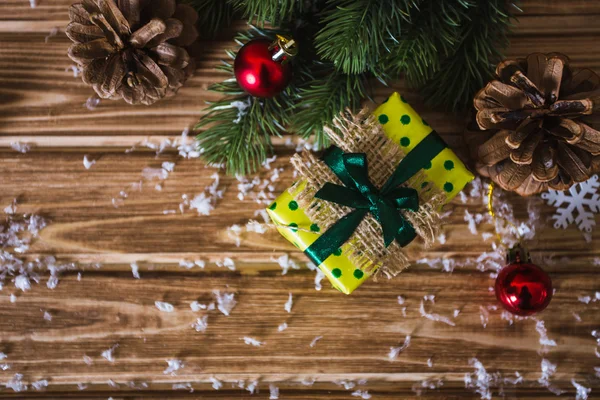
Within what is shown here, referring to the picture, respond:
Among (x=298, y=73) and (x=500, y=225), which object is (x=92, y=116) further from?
(x=500, y=225)

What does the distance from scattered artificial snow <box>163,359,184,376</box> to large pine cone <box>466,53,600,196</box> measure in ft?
2.35

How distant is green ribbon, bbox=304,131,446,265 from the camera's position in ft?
2.59

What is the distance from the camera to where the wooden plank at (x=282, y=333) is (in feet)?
3.18

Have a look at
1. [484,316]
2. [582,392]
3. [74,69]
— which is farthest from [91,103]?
[582,392]

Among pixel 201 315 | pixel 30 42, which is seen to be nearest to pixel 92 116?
A: pixel 30 42

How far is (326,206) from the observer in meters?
0.82

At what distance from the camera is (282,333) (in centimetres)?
97

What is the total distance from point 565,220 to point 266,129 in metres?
0.64

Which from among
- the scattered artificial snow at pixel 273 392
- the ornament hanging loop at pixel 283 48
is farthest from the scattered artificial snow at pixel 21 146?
the scattered artificial snow at pixel 273 392

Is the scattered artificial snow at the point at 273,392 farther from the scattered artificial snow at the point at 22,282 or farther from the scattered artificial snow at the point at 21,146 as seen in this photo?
the scattered artificial snow at the point at 21,146

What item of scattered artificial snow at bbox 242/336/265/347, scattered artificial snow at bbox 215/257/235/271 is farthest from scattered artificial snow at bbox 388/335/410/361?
scattered artificial snow at bbox 215/257/235/271

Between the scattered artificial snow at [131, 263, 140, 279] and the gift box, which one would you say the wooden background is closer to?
the scattered artificial snow at [131, 263, 140, 279]

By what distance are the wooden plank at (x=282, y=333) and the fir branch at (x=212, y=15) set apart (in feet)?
1.63

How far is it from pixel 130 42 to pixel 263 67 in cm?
24
